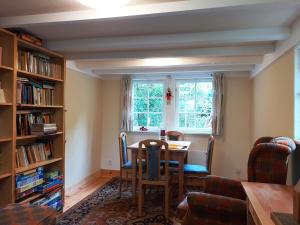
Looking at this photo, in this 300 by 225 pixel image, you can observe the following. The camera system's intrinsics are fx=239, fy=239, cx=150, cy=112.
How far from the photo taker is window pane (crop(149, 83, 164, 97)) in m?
4.89

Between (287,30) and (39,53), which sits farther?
(39,53)

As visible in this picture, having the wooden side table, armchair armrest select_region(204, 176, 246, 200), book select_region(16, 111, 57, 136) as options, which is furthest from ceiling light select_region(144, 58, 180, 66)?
the wooden side table

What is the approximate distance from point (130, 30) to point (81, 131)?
2442 mm

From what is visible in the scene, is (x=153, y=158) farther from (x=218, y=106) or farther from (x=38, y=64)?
(x=218, y=106)

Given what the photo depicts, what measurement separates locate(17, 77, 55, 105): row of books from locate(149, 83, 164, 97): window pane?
2.21m

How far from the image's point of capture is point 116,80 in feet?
16.6

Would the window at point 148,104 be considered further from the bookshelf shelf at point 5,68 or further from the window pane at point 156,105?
the bookshelf shelf at point 5,68

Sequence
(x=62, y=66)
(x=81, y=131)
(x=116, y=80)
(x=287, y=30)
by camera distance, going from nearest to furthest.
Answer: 1. (x=287, y=30)
2. (x=62, y=66)
3. (x=81, y=131)
4. (x=116, y=80)

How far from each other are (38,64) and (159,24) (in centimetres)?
153

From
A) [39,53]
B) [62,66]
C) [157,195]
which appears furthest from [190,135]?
[39,53]

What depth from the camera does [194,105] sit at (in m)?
4.75

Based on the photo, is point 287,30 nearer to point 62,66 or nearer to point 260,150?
point 260,150

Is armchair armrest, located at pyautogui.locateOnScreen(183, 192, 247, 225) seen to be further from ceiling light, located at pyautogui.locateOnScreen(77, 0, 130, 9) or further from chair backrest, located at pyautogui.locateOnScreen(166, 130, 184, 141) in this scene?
chair backrest, located at pyautogui.locateOnScreen(166, 130, 184, 141)

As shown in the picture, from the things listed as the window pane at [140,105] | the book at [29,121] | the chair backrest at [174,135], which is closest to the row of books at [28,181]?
the book at [29,121]
